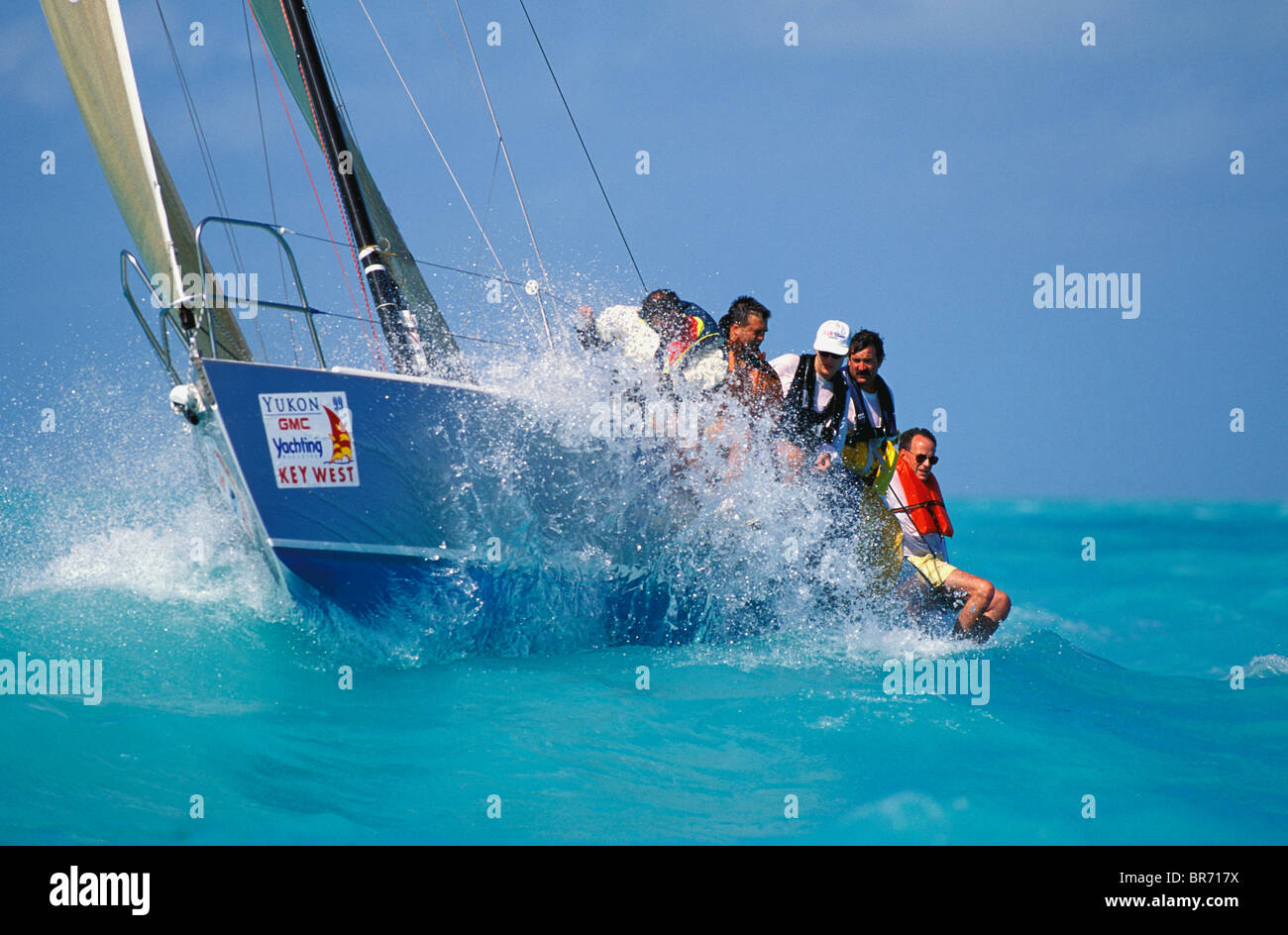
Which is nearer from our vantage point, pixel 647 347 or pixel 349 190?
pixel 647 347

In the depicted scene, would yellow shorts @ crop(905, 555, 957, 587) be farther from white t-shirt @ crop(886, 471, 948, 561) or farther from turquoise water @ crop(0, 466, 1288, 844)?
turquoise water @ crop(0, 466, 1288, 844)

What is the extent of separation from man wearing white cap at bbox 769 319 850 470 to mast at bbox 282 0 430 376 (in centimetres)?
240

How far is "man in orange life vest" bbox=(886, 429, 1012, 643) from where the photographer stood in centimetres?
644

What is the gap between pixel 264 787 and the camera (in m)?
4.10

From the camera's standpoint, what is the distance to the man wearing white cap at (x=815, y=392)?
6113 mm

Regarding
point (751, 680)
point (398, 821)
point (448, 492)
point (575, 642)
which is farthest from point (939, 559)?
point (398, 821)

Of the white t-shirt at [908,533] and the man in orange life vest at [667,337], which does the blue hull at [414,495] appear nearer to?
the man in orange life vest at [667,337]

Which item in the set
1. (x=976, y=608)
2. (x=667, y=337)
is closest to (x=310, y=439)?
(x=667, y=337)

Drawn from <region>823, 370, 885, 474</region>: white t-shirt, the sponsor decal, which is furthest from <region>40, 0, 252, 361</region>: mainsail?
<region>823, 370, 885, 474</region>: white t-shirt

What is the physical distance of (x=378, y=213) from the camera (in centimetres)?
879

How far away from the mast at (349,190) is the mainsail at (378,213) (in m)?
0.16

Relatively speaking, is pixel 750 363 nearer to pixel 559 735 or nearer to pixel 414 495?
pixel 414 495

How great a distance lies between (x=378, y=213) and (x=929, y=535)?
17.3 feet
